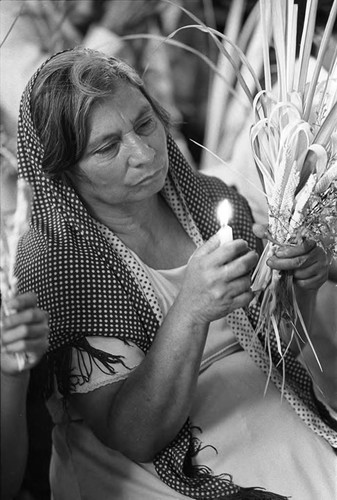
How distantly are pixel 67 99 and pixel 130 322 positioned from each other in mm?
412

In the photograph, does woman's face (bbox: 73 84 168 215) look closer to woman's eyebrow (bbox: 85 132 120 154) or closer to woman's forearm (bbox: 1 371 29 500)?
woman's eyebrow (bbox: 85 132 120 154)

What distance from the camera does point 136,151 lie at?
1382mm

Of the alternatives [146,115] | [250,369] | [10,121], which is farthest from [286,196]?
[10,121]

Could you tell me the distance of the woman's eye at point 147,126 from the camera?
1.42 metres

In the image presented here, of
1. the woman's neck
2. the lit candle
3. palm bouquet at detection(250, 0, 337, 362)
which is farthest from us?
the woman's neck

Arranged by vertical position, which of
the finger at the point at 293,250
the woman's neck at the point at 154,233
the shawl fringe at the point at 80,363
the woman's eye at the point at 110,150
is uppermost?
the woman's eye at the point at 110,150

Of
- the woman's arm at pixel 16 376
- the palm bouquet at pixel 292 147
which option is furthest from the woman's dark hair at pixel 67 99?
the woman's arm at pixel 16 376

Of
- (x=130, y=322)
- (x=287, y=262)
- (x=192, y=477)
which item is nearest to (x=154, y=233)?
(x=130, y=322)

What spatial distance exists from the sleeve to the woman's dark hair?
1.05 feet

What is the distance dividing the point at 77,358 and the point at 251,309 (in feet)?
1.28

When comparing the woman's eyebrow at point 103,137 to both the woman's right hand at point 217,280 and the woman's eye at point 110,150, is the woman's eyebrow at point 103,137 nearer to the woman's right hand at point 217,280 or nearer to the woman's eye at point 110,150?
the woman's eye at point 110,150

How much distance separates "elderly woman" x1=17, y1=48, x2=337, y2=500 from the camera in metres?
1.34

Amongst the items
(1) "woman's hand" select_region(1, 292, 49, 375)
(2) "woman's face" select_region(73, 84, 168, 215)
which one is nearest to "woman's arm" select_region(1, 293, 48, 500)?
(1) "woman's hand" select_region(1, 292, 49, 375)

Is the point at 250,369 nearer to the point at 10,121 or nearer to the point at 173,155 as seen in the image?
the point at 173,155
